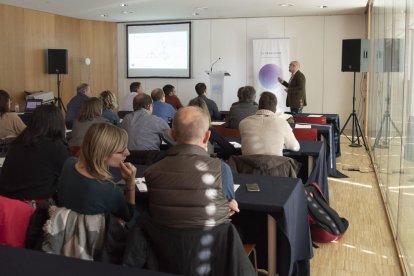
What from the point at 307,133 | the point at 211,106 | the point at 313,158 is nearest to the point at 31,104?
the point at 211,106

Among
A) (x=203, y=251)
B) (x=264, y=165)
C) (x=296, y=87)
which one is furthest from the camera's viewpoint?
(x=296, y=87)

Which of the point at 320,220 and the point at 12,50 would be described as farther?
the point at 12,50

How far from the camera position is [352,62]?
8.91 metres

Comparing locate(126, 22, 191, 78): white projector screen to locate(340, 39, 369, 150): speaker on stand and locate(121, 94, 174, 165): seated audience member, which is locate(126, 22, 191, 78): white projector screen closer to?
locate(340, 39, 369, 150): speaker on stand

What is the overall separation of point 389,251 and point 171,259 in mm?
2590

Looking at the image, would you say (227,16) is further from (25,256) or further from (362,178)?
(25,256)

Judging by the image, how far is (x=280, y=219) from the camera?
2.73 meters

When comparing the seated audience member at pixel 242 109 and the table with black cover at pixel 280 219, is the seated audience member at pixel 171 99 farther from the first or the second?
the table with black cover at pixel 280 219

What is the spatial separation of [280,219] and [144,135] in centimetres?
234

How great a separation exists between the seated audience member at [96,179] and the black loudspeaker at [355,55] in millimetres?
7150

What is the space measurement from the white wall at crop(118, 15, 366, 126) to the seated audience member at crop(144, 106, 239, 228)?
10043mm


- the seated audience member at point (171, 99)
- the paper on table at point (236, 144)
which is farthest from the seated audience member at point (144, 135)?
the seated audience member at point (171, 99)

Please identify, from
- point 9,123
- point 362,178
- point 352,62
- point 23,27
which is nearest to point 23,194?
point 9,123

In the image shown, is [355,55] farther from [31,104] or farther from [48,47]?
[48,47]
